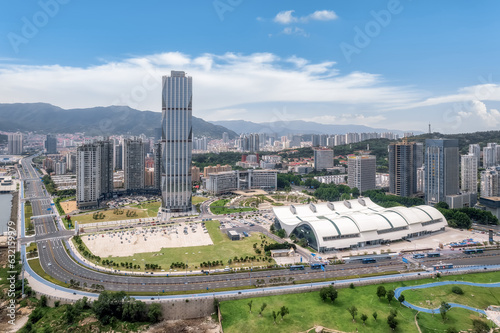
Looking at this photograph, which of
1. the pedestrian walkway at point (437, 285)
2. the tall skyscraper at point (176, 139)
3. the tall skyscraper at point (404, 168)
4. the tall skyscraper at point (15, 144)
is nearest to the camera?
the pedestrian walkway at point (437, 285)

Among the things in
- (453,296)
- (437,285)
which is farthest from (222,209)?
(453,296)

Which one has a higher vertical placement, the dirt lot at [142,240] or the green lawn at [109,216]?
the green lawn at [109,216]

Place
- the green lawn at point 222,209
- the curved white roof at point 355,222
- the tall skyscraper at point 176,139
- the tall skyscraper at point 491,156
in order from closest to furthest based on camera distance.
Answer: the curved white roof at point 355,222 → the tall skyscraper at point 176,139 → the green lawn at point 222,209 → the tall skyscraper at point 491,156

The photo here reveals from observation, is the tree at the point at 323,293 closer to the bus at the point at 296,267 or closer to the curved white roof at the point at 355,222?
the bus at the point at 296,267

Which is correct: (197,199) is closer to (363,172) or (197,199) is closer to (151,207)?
(151,207)

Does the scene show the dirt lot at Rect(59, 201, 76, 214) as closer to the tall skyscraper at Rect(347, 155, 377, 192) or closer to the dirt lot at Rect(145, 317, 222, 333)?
the dirt lot at Rect(145, 317, 222, 333)

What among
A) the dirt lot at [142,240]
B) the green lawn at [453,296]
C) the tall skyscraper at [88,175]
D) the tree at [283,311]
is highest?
the tall skyscraper at [88,175]

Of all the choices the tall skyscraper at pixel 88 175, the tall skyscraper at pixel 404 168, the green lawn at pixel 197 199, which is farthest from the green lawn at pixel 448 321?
the tall skyscraper at pixel 88 175

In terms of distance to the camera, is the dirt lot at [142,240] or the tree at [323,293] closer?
the tree at [323,293]
